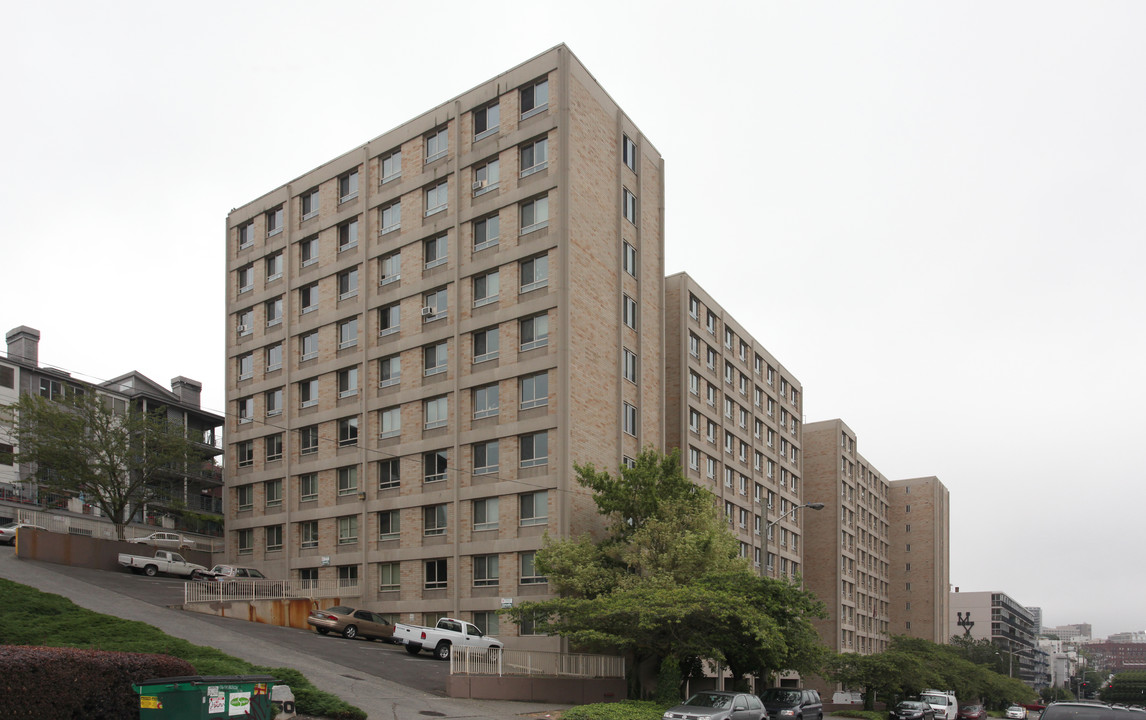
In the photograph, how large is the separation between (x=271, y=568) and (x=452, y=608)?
1430 cm

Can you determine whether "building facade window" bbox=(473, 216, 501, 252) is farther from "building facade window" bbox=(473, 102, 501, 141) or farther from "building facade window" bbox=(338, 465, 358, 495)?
"building facade window" bbox=(338, 465, 358, 495)

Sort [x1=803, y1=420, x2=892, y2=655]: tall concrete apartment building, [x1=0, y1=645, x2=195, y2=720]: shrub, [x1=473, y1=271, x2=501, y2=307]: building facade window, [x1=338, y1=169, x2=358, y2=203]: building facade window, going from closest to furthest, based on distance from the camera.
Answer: [x1=0, y1=645, x2=195, y2=720]: shrub < [x1=473, y1=271, x2=501, y2=307]: building facade window < [x1=338, y1=169, x2=358, y2=203]: building facade window < [x1=803, y1=420, x2=892, y2=655]: tall concrete apartment building

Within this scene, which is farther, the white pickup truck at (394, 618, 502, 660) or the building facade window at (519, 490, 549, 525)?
the building facade window at (519, 490, 549, 525)

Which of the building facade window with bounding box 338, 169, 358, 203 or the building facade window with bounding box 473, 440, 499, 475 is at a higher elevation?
the building facade window with bounding box 338, 169, 358, 203

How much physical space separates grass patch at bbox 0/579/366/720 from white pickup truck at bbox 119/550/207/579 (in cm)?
1921

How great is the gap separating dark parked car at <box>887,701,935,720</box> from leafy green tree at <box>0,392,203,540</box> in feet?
135

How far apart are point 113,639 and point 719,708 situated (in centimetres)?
1636

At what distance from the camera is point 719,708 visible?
2738cm

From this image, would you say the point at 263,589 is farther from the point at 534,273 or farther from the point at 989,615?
the point at 989,615

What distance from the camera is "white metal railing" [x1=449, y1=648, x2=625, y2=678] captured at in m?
31.8

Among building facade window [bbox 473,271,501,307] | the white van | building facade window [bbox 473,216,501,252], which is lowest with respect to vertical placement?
the white van

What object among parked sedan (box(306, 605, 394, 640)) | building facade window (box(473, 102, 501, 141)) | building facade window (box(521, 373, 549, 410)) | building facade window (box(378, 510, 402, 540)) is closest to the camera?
parked sedan (box(306, 605, 394, 640))

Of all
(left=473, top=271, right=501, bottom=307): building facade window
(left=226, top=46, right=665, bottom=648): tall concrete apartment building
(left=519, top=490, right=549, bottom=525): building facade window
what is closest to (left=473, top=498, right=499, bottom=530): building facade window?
(left=226, top=46, right=665, bottom=648): tall concrete apartment building

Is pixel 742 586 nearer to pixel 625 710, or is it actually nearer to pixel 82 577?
pixel 625 710
